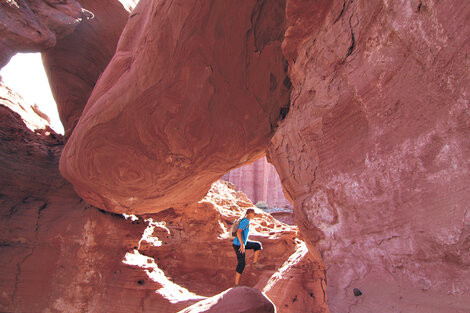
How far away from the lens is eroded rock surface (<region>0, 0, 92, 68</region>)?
14.7 ft

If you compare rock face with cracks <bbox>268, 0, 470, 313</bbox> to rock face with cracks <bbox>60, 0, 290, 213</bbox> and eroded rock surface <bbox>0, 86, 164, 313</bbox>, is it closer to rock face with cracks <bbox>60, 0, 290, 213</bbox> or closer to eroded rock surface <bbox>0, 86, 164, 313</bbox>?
rock face with cracks <bbox>60, 0, 290, 213</bbox>

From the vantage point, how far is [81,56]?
21.6 ft

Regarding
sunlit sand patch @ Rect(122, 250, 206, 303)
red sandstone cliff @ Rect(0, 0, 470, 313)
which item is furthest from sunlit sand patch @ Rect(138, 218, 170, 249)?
sunlit sand patch @ Rect(122, 250, 206, 303)

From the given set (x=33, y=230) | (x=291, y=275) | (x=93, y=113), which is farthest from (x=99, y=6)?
(x=291, y=275)

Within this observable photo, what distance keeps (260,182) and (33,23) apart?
2175 centimetres

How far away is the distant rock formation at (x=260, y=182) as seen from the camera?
2440 cm

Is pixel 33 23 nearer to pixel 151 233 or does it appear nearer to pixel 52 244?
pixel 52 244

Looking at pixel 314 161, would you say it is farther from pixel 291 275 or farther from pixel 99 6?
pixel 99 6

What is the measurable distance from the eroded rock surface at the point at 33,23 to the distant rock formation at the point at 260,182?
2032 cm

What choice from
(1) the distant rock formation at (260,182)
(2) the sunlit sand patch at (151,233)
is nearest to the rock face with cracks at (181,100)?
(2) the sunlit sand patch at (151,233)

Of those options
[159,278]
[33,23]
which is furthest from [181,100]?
[159,278]

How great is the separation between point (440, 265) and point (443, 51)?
3.58 feet

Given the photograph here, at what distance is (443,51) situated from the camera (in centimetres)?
152

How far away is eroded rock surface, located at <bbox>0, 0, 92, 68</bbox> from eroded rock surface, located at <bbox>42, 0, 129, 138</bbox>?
1.23 metres
